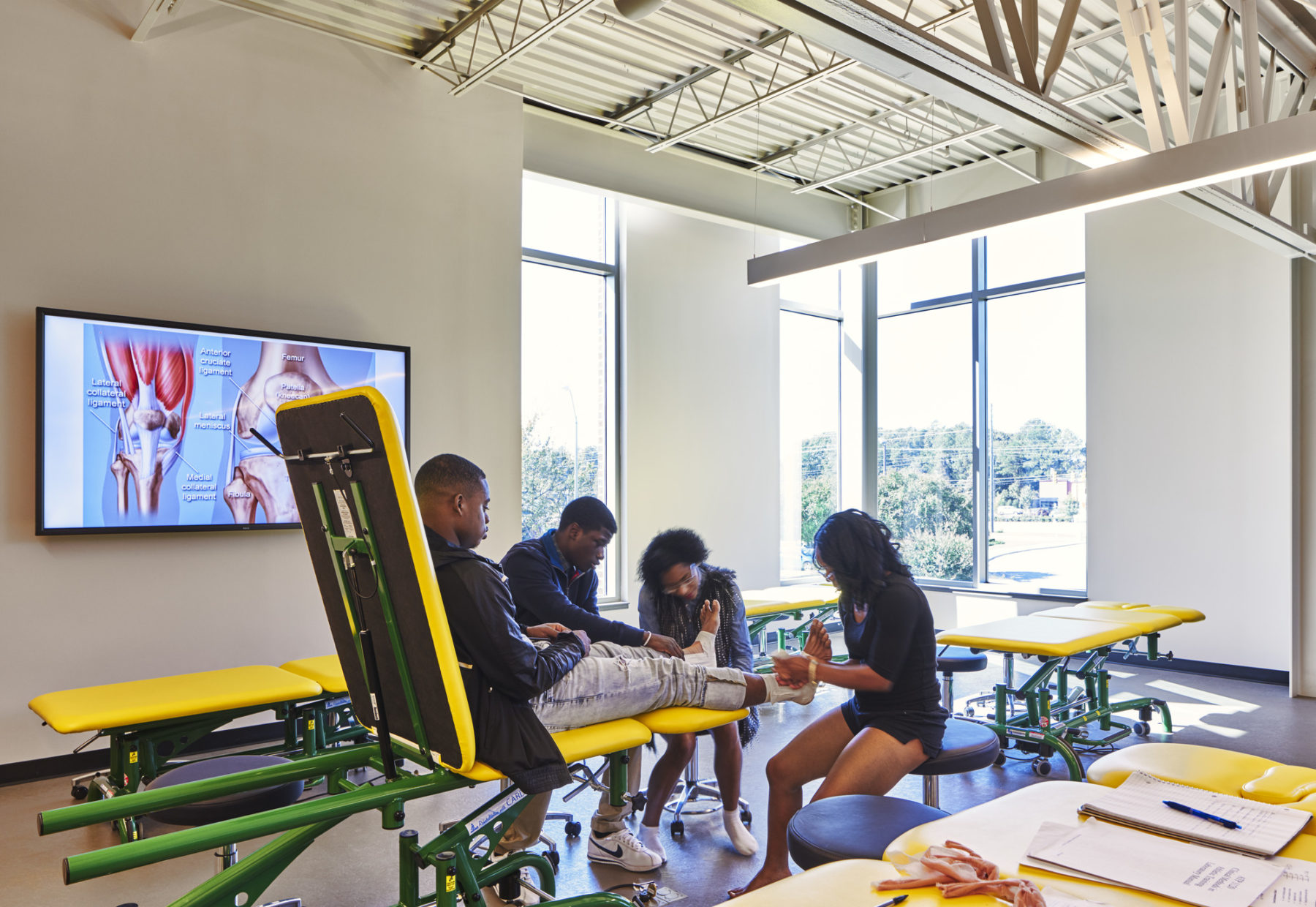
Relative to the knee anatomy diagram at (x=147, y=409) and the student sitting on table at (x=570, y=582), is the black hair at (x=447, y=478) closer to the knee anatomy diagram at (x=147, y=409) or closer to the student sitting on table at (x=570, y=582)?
the student sitting on table at (x=570, y=582)

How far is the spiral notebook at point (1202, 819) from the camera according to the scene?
1270 millimetres

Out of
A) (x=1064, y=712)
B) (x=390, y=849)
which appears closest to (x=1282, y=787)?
(x=390, y=849)

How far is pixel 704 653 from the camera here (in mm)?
3014

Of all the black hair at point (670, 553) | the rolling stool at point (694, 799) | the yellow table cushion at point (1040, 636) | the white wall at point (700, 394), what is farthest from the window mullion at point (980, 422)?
the black hair at point (670, 553)

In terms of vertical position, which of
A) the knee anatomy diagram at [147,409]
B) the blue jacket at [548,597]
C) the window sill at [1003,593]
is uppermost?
the knee anatomy diagram at [147,409]

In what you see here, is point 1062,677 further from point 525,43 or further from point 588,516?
point 525,43

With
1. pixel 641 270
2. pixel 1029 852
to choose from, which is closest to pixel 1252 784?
pixel 1029 852

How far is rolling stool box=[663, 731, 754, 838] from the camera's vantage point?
3418mm

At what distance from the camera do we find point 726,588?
3432mm

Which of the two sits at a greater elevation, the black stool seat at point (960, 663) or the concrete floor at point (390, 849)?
the black stool seat at point (960, 663)

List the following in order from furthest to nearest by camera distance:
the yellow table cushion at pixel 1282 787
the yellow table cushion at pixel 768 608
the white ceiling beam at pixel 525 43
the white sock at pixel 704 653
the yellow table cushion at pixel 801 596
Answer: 1. the yellow table cushion at pixel 801 596
2. the yellow table cushion at pixel 768 608
3. the white ceiling beam at pixel 525 43
4. the white sock at pixel 704 653
5. the yellow table cushion at pixel 1282 787

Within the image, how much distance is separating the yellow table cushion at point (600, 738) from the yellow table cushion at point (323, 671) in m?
1.30

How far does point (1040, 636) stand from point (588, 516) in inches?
85.0

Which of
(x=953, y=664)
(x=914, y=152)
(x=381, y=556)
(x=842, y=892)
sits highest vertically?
(x=914, y=152)
